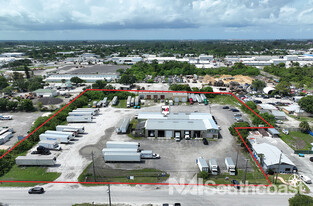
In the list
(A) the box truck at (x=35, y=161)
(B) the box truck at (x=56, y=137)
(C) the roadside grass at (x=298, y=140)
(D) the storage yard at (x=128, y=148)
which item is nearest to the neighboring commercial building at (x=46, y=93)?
(D) the storage yard at (x=128, y=148)

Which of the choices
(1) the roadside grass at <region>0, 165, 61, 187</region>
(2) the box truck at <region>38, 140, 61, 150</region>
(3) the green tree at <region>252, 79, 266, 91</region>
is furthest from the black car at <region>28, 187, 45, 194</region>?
(3) the green tree at <region>252, 79, 266, 91</region>

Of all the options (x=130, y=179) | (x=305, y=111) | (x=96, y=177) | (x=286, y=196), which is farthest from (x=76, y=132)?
(x=305, y=111)

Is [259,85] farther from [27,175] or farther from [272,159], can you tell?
[27,175]

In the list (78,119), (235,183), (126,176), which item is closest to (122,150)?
(126,176)

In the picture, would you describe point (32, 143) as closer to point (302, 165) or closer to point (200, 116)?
point (200, 116)

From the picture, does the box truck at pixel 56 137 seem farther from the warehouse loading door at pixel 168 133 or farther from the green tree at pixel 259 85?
the green tree at pixel 259 85

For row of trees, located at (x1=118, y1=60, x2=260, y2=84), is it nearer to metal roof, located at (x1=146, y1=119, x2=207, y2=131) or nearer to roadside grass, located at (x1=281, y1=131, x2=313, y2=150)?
metal roof, located at (x1=146, y1=119, x2=207, y2=131)
